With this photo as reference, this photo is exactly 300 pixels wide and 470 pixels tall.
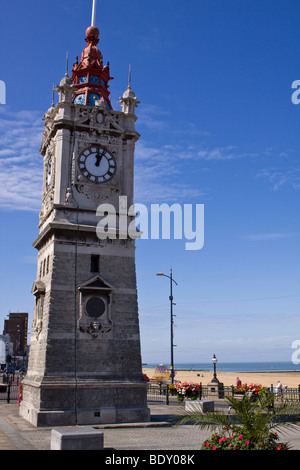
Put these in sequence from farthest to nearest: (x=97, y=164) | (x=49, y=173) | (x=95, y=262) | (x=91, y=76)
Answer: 1. (x=91, y=76)
2. (x=49, y=173)
3. (x=97, y=164)
4. (x=95, y=262)

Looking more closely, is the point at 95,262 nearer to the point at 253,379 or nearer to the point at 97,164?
the point at 97,164

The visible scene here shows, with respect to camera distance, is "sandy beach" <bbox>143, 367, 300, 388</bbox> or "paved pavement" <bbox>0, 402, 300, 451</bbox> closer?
"paved pavement" <bbox>0, 402, 300, 451</bbox>

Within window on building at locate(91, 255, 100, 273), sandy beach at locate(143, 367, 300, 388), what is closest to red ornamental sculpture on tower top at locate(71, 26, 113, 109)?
window on building at locate(91, 255, 100, 273)

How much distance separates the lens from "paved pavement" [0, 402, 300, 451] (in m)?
17.5

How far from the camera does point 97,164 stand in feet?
89.6

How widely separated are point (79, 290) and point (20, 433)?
731cm

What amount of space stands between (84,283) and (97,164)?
692 centimetres

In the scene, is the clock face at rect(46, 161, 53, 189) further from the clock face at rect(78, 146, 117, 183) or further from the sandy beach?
the sandy beach

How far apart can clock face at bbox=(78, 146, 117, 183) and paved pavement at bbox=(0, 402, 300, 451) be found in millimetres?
13101

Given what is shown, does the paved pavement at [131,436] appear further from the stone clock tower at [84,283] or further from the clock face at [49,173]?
the clock face at [49,173]

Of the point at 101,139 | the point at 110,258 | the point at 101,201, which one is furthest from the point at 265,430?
the point at 101,139

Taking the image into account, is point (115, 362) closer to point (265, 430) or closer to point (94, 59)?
point (265, 430)

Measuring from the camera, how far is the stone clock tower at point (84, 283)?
77.3 ft

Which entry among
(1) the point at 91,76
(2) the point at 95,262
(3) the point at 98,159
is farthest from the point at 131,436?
(1) the point at 91,76
